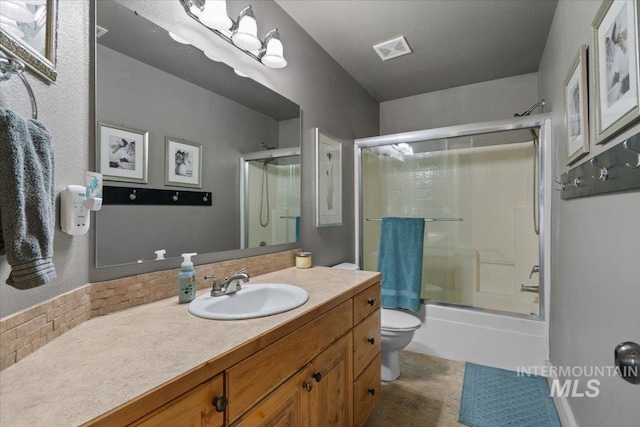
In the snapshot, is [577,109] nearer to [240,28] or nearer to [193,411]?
[240,28]

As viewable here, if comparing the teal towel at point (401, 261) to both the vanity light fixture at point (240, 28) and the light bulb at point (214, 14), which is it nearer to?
the vanity light fixture at point (240, 28)

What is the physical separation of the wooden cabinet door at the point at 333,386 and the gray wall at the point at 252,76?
0.68 meters

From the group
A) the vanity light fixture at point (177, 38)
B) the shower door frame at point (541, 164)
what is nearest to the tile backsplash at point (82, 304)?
the vanity light fixture at point (177, 38)

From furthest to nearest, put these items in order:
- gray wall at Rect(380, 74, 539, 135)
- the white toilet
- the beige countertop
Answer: gray wall at Rect(380, 74, 539, 135) < the white toilet < the beige countertop

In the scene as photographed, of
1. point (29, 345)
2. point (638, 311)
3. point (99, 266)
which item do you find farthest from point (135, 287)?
point (638, 311)

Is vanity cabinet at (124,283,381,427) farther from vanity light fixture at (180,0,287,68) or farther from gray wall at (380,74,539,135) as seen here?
gray wall at (380,74,539,135)

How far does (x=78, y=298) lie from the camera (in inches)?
34.5

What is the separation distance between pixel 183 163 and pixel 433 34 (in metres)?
2.04

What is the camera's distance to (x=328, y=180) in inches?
91.7

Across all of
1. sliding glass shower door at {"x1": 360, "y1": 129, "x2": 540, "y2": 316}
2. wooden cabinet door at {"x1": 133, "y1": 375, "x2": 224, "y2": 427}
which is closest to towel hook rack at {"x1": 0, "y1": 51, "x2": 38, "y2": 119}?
wooden cabinet door at {"x1": 133, "y1": 375, "x2": 224, "y2": 427}

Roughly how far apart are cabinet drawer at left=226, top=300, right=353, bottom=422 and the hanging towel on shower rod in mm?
479

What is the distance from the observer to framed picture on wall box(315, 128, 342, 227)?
218cm

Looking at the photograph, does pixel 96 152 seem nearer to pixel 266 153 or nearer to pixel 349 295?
pixel 266 153

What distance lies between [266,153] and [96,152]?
87 cm
